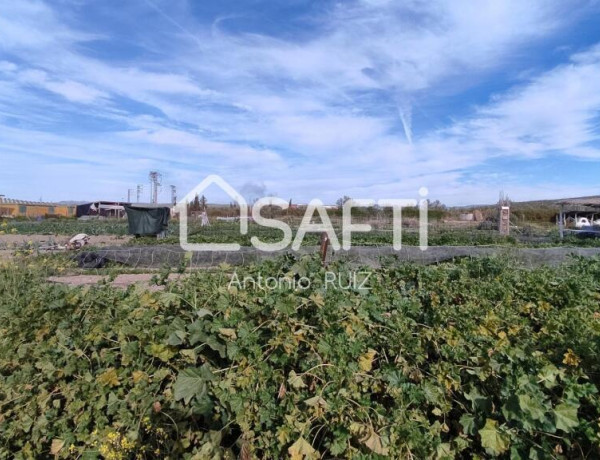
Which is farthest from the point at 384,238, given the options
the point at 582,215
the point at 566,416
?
the point at 582,215

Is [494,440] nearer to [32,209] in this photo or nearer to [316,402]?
[316,402]

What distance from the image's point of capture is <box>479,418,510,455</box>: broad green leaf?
5.35 ft

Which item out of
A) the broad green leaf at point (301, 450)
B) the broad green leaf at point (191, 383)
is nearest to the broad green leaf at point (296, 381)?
the broad green leaf at point (301, 450)

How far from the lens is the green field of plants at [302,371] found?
170 cm

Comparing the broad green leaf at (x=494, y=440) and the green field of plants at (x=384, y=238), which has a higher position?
the green field of plants at (x=384, y=238)

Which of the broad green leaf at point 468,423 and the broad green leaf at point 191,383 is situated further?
the broad green leaf at point 191,383

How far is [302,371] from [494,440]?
81 cm

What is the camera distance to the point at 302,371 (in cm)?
200

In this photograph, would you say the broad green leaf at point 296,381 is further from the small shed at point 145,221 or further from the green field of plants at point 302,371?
the small shed at point 145,221

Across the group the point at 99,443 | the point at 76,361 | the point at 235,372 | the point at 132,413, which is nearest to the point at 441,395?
the point at 235,372

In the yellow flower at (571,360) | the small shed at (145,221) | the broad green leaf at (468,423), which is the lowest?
the broad green leaf at (468,423)

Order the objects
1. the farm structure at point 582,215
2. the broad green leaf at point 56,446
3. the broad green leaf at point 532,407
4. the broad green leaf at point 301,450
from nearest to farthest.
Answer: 1. the broad green leaf at point 532,407
2. the broad green leaf at point 301,450
3. the broad green leaf at point 56,446
4. the farm structure at point 582,215

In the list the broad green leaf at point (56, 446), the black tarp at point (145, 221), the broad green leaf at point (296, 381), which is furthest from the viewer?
the black tarp at point (145, 221)

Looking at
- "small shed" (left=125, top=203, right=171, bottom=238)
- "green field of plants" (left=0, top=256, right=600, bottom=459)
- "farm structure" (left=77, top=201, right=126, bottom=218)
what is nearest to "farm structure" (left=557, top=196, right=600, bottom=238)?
"small shed" (left=125, top=203, right=171, bottom=238)
